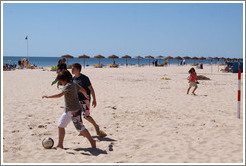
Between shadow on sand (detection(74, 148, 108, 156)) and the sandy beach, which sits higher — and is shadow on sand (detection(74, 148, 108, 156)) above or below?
below

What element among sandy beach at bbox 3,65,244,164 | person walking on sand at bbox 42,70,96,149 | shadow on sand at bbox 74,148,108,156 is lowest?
shadow on sand at bbox 74,148,108,156

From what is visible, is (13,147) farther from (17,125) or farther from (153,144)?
(153,144)

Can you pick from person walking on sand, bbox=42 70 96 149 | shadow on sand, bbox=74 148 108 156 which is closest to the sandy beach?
shadow on sand, bbox=74 148 108 156

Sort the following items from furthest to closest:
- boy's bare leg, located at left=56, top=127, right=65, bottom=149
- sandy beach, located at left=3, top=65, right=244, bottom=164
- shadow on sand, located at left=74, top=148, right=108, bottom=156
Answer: boy's bare leg, located at left=56, top=127, right=65, bottom=149
shadow on sand, located at left=74, top=148, right=108, bottom=156
sandy beach, located at left=3, top=65, right=244, bottom=164

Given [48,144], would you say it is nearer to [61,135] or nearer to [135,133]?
[61,135]

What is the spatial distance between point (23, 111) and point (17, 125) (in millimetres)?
1585

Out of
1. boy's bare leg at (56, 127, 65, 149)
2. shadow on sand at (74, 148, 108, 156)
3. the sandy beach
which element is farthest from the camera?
boy's bare leg at (56, 127, 65, 149)

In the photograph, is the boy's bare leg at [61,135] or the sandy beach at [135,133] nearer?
the sandy beach at [135,133]

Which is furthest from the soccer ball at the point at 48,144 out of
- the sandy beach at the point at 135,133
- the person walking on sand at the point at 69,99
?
the person walking on sand at the point at 69,99

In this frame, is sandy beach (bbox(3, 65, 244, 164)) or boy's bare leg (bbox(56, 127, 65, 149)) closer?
sandy beach (bbox(3, 65, 244, 164))

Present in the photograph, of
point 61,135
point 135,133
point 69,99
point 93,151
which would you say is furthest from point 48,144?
point 135,133

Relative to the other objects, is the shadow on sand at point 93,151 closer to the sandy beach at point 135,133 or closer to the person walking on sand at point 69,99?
the sandy beach at point 135,133

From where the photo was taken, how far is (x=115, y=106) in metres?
8.60

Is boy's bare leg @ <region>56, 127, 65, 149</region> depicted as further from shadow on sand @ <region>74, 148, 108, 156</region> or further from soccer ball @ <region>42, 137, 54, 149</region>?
shadow on sand @ <region>74, 148, 108, 156</region>
